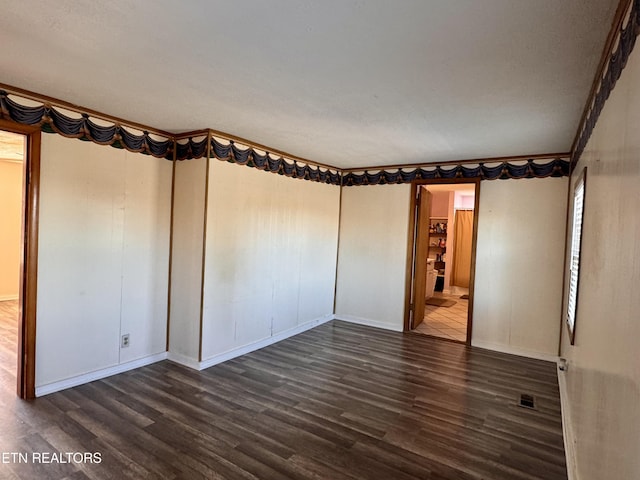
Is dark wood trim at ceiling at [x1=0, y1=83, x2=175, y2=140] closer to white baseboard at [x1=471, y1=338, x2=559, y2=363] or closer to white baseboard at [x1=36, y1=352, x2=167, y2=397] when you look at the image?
white baseboard at [x1=36, y1=352, x2=167, y2=397]

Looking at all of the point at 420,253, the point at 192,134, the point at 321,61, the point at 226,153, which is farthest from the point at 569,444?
the point at 192,134

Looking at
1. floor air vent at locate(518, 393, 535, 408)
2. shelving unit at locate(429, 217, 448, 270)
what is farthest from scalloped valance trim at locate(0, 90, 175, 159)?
shelving unit at locate(429, 217, 448, 270)

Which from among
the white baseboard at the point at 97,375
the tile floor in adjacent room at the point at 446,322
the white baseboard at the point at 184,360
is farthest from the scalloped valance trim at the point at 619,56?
the white baseboard at the point at 97,375

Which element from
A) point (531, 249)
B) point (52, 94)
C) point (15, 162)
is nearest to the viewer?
point (52, 94)

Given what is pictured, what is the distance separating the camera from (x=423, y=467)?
2.24 metres

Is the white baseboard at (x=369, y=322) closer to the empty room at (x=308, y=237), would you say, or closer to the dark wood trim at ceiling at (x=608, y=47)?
the empty room at (x=308, y=237)

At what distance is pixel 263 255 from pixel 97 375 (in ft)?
6.71

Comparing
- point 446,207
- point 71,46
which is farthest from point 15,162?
point 446,207

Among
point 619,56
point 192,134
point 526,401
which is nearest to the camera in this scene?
point 619,56

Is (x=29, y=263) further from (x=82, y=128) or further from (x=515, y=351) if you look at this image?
(x=515, y=351)

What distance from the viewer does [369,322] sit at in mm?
5551

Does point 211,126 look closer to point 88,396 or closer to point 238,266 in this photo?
point 238,266

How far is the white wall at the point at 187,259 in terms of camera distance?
3.67 meters

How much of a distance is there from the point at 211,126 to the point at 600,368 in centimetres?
345
